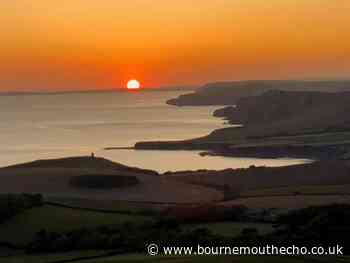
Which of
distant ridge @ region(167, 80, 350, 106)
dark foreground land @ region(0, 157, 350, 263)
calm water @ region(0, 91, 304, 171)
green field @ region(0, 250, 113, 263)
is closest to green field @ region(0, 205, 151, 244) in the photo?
dark foreground land @ region(0, 157, 350, 263)

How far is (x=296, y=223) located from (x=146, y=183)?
1624cm

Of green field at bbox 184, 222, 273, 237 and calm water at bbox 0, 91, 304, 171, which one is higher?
calm water at bbox 0, 91, 304, 171

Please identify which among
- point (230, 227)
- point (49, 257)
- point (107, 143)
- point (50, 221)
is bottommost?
point (49, 257)

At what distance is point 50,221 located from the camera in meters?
22.2

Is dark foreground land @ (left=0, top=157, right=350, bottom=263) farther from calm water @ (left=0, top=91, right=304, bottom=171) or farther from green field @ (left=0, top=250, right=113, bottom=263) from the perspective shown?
calm water @ (left=0, top=91, right=304, bottom=171)

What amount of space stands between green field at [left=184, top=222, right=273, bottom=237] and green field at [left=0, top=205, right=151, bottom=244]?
2.35 meters

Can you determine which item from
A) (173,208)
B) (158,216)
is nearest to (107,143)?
(173,208)

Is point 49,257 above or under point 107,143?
under

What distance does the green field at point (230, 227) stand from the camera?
763 inches

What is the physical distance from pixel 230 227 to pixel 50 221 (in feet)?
15.8

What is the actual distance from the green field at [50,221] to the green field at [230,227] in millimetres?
2351

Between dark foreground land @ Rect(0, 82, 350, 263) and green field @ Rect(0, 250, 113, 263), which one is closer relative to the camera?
green field @ Rect(0, 250, 113, 263)

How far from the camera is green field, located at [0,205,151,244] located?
2120 centimetres

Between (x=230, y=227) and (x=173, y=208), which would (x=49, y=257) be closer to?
(x=230, y=227)
